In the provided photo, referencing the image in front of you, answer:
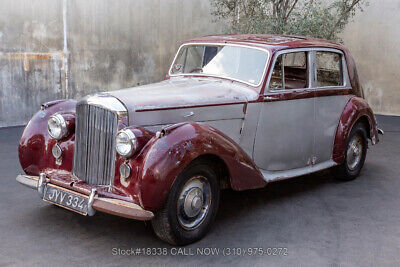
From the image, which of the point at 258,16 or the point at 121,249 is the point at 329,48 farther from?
the point at 258,16

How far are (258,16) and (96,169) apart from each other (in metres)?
6.52

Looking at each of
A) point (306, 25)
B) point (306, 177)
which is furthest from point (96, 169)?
point (306, 25)

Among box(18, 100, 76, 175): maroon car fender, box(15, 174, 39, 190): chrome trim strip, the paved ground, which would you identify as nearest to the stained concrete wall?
the paved ground

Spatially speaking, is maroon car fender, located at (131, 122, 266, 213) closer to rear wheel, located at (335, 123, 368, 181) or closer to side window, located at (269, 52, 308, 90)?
side window, located at (269, 52, 308, 90)

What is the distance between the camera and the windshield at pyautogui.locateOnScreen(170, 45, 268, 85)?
16.5ft

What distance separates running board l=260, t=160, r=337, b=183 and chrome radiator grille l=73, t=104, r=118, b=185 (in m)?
1.65

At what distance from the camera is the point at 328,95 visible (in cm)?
568

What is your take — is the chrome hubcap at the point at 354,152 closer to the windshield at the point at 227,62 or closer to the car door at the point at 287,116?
the car door at the point at 287,116

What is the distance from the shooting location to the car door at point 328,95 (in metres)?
5.58

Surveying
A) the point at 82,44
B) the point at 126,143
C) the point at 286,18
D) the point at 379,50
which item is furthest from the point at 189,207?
the point at 379,50

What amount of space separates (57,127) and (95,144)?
525 mm

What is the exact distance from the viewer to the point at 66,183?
13.5ft

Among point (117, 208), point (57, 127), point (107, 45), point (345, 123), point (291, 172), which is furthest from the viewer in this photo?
point (107, 45)

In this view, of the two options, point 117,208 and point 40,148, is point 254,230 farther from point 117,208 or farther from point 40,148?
point 40,148
